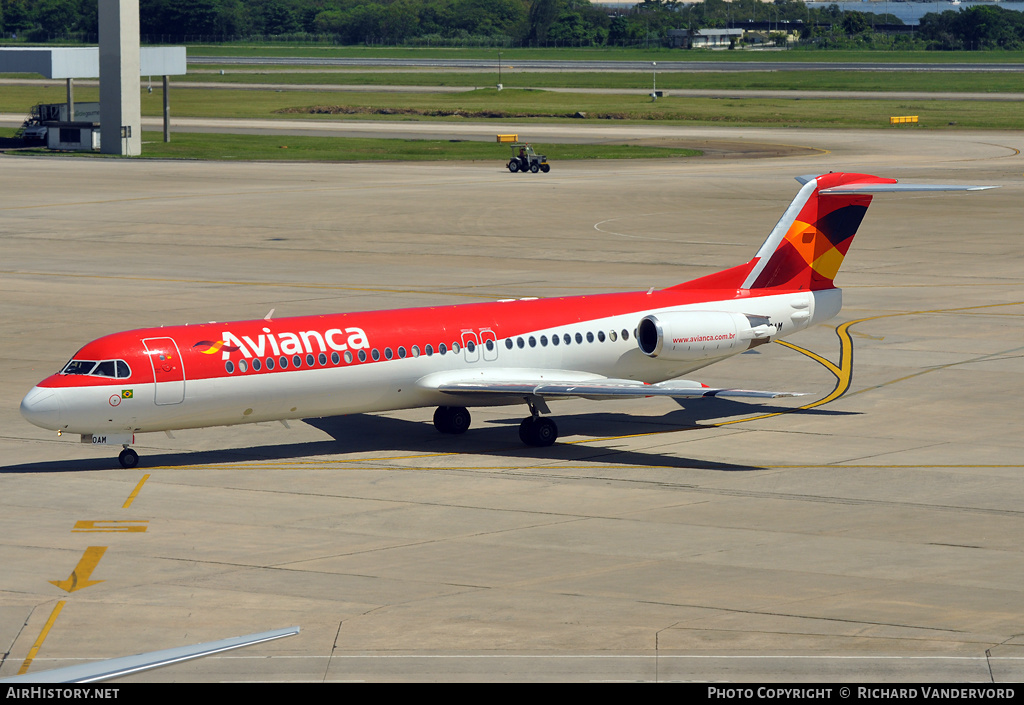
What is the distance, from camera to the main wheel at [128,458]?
94.5 ft

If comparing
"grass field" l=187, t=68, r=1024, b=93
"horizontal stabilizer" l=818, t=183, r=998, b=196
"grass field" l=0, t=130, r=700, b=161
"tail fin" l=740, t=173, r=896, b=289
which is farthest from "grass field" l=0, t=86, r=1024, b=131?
"horizontal stabilizer" l=818, t=183, r=998, b=196

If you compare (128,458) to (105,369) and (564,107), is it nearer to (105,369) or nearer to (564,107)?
(105,369)

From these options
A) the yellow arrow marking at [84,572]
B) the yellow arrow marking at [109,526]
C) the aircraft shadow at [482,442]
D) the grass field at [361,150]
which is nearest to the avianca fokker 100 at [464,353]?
the aircraft shadow at [482,442]

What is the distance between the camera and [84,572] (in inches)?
864

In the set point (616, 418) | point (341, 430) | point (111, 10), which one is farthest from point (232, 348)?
point (111, 10)

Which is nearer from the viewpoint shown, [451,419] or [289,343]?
[289,343]

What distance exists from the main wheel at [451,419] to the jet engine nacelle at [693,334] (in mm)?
4544

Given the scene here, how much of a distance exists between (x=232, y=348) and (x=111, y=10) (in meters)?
78.6

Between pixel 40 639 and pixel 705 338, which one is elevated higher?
pixel 705 338

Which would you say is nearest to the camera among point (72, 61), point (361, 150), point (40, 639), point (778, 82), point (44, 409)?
point (40, 639)

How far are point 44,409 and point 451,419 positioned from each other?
9418 millimetres

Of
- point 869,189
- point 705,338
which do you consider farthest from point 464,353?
point 869,189

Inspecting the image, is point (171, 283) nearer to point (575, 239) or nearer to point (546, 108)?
point (575, 239)

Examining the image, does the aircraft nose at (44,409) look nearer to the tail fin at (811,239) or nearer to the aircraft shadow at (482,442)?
the aircraft shadow at (482,442)
